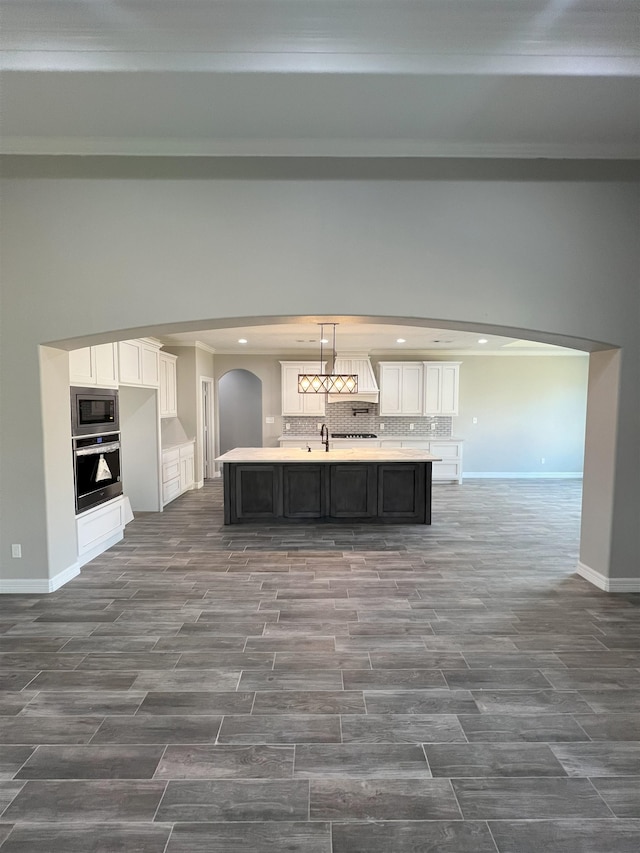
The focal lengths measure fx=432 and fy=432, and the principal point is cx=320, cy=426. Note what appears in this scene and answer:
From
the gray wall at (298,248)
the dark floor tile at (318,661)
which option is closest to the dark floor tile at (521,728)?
the dark floor tile at (318,661)

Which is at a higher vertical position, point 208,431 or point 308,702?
point 208,431

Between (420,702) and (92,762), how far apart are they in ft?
5.28

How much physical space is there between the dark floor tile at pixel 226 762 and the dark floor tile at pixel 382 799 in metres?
0.19

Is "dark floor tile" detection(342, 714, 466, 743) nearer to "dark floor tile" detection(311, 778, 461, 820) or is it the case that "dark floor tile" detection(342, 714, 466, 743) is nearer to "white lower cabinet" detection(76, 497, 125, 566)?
"dark floor tile" detection(311, 778, 461, 820)

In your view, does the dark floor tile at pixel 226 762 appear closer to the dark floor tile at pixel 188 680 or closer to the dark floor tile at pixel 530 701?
the dark floor tile at pixel 188 680

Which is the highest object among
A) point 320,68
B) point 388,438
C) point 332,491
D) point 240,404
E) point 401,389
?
point 320,68

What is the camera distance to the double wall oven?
4242mm

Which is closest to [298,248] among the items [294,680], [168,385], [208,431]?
[294,680]

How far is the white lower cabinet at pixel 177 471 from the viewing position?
6.93 m

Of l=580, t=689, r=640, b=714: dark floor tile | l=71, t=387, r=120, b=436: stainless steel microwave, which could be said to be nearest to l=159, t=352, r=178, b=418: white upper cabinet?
l=71, t=387, r=120, b=436: stainless steel microwave

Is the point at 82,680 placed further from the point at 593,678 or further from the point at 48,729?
the point at 593,678

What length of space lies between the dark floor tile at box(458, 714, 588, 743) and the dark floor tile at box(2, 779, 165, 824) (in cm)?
147

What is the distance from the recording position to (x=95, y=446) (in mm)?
4531

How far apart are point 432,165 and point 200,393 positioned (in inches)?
246
